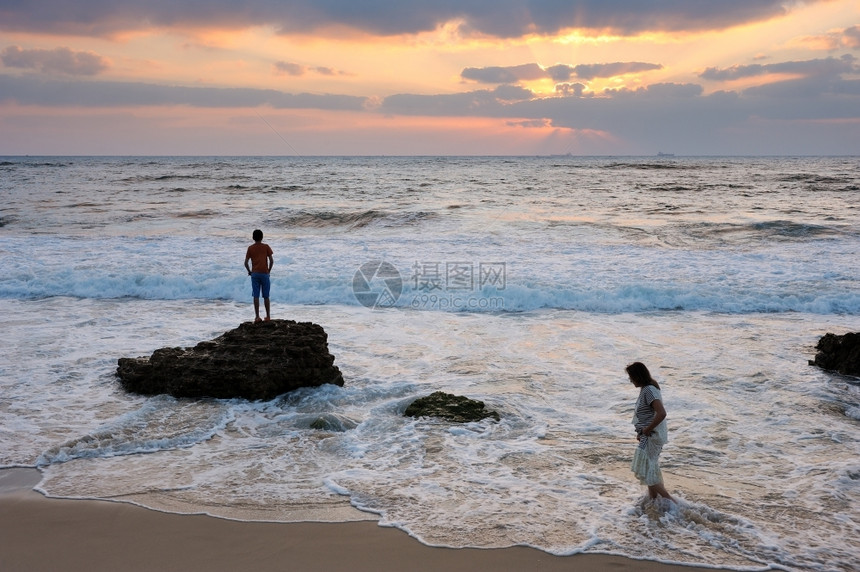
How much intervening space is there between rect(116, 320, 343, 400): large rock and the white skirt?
4.22 metres

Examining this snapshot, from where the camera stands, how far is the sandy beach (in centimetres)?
433

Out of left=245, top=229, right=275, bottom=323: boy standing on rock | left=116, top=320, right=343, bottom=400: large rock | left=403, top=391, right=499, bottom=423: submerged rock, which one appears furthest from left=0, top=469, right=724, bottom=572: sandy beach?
left=245, top=229, right=275, bottom=323: boy standing on rock

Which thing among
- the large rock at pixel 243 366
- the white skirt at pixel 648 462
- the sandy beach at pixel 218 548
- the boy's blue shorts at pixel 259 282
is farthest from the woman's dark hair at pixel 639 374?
the boy's blue shorts at pixel 259 282

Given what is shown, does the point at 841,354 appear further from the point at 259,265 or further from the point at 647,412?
the point at 259,265

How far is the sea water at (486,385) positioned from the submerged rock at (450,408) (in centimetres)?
19

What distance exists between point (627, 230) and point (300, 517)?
19176 millimetres

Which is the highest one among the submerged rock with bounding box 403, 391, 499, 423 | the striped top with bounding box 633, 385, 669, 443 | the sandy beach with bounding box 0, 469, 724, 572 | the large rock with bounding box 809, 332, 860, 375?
the striped top with bounding box 633, 385, 669, 443

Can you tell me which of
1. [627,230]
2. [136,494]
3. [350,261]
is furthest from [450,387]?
[627,230]

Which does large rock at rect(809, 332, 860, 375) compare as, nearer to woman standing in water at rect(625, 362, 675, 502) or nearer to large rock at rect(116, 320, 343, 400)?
woman standing in water at rect(625, 362, 675, 502)

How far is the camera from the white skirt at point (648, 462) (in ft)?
16.8

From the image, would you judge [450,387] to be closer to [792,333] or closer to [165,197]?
[792,333]

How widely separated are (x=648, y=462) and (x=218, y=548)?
3384mm

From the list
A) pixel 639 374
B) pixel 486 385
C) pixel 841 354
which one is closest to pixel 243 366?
pixel 486 385

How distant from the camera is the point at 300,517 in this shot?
16.3 ft
